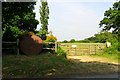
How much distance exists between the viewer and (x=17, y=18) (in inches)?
992

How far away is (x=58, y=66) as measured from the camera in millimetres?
13938

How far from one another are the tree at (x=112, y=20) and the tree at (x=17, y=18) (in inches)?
502

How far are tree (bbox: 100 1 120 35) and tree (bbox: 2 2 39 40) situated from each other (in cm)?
1275

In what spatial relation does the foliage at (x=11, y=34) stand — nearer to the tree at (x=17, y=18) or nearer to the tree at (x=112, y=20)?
the tree at (x=17, y=18)

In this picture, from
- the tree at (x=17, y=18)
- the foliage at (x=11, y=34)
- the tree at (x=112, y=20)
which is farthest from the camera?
the tree at (x=112, y=20)

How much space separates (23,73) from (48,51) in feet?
37.7

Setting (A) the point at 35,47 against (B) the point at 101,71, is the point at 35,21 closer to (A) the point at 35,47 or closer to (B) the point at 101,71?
(A) the point at 35,47

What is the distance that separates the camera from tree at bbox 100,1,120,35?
3581cm

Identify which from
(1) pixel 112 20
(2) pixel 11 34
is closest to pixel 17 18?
(2) pixel 11 34

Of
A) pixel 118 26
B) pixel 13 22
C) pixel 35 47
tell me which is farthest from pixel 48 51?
pixel 118 26

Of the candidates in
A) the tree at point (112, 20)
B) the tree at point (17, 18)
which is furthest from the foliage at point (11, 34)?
the tree at point (112, 20)

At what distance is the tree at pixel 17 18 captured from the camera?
54.3ft

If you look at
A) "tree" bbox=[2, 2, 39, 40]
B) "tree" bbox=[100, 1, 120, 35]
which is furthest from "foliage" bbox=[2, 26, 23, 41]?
"tree" bbox=[100, 1, 120, 35]

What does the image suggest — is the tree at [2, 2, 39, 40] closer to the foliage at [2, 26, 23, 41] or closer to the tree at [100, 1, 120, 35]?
the foliage at [2, 26, 23, 41]
